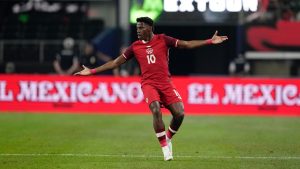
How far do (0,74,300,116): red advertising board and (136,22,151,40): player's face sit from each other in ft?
43.8

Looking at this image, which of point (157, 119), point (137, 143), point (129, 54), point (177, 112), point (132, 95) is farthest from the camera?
point (132, 95)

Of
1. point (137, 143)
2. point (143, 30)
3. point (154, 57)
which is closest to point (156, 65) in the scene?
point (154, 57)

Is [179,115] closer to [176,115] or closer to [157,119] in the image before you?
A: [176,115]

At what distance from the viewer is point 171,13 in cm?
3288

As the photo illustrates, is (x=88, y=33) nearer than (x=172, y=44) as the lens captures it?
No

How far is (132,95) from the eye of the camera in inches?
1072

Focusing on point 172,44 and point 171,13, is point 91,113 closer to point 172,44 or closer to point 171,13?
point 171,13

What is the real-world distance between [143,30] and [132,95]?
13604 mm

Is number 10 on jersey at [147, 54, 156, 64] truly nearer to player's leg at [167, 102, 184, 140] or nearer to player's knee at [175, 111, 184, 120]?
player's leg at [167, 102, 184, 140]

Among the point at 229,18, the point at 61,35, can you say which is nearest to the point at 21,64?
the point at 61,35

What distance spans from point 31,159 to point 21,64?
20.4 meters

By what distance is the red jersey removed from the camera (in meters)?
13.8

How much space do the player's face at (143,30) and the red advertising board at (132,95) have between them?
526 inches

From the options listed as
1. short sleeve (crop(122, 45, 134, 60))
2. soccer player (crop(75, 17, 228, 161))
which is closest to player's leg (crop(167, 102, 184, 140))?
soccer player (crop(75, 17, 228, 161))
